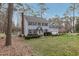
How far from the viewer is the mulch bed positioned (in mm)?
3264

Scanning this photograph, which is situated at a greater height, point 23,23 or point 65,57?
point 23,23

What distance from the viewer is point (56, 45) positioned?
129 inches

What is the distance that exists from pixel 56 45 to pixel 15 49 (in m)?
0.38

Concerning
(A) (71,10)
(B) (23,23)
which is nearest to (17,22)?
(B) (23,23)

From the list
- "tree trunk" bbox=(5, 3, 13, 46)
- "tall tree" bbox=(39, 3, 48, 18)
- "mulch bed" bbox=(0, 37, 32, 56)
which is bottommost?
"mulch bed" bbox=(0, 37, 32, 56)

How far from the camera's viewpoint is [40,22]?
3281 millimetres

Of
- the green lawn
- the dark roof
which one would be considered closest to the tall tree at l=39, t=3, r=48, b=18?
the dark roof

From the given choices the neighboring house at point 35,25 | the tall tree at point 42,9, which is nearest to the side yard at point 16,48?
the neighboring house at point 35,25

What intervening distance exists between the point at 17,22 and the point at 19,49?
0.83ft

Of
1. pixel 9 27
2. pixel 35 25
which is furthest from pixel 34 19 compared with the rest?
pixel 9 27

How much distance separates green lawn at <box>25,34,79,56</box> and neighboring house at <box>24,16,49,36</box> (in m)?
0.07

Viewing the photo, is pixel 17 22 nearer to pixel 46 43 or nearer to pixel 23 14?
pixel 23 14

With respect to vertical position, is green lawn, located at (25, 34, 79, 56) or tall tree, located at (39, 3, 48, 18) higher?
tall tree, located at (39, 3, 48, 18)

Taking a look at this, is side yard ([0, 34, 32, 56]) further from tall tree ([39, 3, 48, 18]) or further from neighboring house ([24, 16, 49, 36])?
tall tree ([39, 3, 48, 18])
